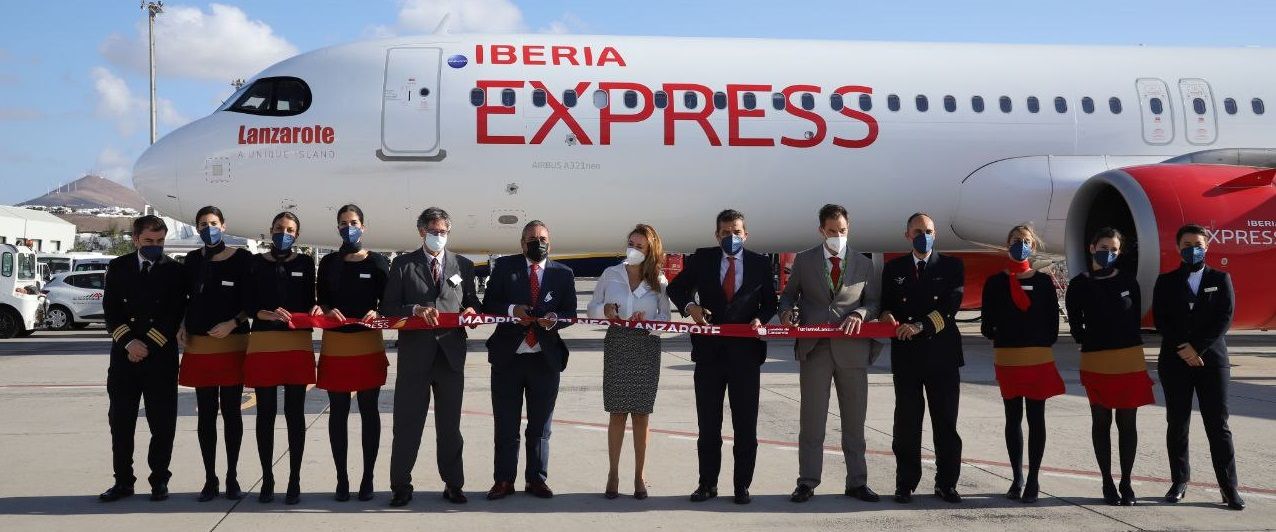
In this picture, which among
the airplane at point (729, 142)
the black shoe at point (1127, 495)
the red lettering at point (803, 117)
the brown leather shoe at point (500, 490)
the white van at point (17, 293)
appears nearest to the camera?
the black shoe at point (1127, 495)

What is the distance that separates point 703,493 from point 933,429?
1.32 m

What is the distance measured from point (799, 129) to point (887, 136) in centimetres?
117

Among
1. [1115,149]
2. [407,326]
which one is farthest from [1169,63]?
[407,326]

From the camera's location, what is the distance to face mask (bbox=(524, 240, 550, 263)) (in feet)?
19.9

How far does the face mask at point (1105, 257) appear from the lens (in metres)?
6.06

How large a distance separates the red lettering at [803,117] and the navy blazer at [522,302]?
738 centimetres

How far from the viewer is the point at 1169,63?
47.2ft

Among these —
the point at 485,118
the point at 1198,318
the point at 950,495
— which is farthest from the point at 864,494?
the point at 485,118

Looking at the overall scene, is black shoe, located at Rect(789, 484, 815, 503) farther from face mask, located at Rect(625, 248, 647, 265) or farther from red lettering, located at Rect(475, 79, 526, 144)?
red lettering, located at Rect(475, 79, 526, 144)

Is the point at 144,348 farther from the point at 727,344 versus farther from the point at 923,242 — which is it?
the point at 923,242

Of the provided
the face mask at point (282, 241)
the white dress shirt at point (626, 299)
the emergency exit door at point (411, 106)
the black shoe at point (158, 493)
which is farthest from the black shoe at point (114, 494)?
the emergency exit door at point (411, 106)

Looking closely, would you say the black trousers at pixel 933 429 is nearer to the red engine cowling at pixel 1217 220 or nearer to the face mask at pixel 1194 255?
the face mask at pixel 1194 255

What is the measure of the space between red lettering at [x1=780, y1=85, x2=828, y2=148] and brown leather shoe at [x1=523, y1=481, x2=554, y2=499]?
7919 mm

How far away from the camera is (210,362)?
19.3 ft
